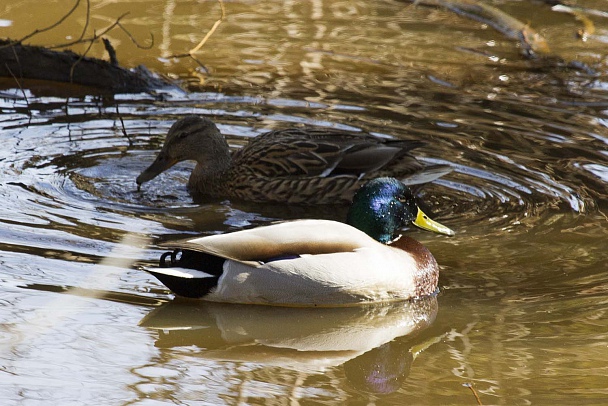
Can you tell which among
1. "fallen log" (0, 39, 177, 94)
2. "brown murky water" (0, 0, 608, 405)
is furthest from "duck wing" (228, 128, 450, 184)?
"fallen log" (0, 39, 177, 94)

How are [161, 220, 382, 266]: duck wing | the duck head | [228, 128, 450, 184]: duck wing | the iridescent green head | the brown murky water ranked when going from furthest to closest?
the duck head, [228, 128, 450, 184]: duck wing, the iridescent green head, [161, 220, 382, 266]: duck wing, the brown murky water

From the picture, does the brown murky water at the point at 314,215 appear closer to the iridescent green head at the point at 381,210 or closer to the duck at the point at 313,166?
the duck at the point at 313,166

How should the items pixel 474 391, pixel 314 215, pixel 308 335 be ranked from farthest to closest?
pixel 314 215 < pixel 308 335 < pixel 474 391

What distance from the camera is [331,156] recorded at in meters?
8.16

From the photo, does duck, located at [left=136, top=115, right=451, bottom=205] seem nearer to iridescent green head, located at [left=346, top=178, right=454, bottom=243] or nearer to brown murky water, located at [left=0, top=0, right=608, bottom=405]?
brown murky water, located at [left=0, top=0, right=608, bottom=405]

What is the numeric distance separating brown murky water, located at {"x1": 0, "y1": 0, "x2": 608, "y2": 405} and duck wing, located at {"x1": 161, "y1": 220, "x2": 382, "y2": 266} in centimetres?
34

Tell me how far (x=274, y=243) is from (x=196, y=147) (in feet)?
9.58

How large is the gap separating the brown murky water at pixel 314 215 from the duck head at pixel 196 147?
0.89ft

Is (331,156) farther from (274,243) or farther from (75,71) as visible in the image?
(75,71)

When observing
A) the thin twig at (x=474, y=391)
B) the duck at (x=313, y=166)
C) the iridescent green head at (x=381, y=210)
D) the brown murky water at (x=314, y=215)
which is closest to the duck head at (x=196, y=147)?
the duck at (x=313, y=166)

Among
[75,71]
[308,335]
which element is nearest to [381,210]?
[308,335]

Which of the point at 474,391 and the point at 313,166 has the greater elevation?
the point at 474,391

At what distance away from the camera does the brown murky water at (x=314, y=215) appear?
4.92 m

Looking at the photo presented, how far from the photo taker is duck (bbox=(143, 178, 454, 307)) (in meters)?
5.77
